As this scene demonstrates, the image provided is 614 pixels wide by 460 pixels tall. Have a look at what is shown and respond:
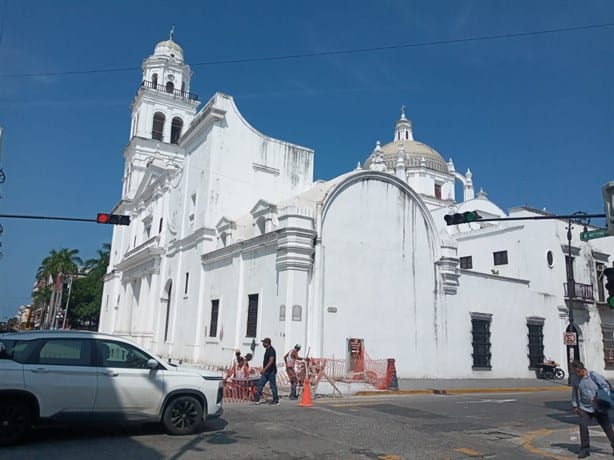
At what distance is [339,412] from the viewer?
38.0 ft

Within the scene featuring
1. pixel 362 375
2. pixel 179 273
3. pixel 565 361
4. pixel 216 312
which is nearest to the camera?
pixel 362 375

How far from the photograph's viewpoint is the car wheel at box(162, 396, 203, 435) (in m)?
8.08

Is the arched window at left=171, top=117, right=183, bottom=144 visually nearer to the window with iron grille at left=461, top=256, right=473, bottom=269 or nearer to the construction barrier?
the window with iron grille at left=461, top=256, right=473, bottom=269

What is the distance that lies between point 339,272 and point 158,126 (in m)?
34.3

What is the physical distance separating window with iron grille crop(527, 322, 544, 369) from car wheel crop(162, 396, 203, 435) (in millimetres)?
20496

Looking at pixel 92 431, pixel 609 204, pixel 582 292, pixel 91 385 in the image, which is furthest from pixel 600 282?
pixel 91 385

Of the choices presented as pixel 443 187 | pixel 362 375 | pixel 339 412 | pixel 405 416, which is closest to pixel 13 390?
pixel 339 412

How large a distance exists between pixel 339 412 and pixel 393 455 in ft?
14.3

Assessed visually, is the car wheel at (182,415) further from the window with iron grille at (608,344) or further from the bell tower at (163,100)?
the bell tower at (163,100)

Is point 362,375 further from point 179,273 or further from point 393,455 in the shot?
point 179,273

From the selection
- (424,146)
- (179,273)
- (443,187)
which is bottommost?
(179,273)

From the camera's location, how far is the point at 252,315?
20016 millimetres

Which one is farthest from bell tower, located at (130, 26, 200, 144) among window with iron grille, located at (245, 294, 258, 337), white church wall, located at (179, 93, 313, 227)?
window with iron grille, located at (245, 294, 258, 337)

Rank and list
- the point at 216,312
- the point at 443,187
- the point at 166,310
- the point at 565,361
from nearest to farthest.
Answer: the point at 216,312 → the point at 565,361 → the point at 166,310 → the point at 443,187
